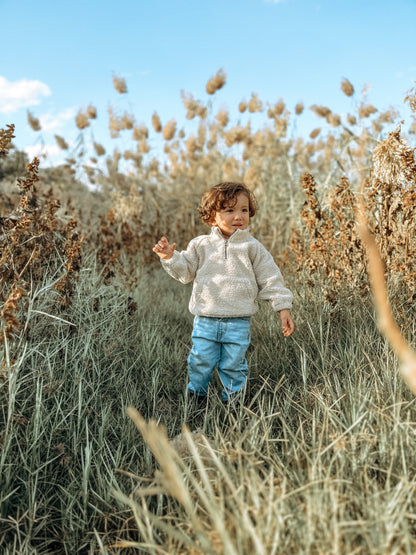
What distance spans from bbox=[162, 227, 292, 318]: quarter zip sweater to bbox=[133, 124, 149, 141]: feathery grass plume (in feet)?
20.9

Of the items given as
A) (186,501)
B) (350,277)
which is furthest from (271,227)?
(186,501)

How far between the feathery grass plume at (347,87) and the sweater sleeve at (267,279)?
4.64 metres

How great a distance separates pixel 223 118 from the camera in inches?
309

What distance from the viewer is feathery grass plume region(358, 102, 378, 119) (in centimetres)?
586

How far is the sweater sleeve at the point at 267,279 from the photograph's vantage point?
7.89 feet

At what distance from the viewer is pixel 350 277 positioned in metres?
2.97

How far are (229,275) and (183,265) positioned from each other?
0.87 feet

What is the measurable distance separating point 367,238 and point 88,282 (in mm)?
2758

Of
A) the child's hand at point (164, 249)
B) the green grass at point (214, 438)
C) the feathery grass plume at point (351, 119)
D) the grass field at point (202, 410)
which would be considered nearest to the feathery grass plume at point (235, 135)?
the feathery grass plume at point (351, 119)

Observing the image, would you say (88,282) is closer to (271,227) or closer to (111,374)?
(111,374)

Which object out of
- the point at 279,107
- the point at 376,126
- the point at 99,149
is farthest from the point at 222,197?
the point at 99,149

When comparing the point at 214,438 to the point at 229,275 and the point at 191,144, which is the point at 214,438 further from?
the point at 191,144

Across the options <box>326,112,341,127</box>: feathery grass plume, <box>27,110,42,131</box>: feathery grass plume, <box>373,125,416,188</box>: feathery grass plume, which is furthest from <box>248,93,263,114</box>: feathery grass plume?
<box>373,125,416,188</box>: feathery grass plume

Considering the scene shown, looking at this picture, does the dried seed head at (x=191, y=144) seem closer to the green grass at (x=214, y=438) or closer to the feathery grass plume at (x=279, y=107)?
the feathery grass plume at (x=279, y=107)
